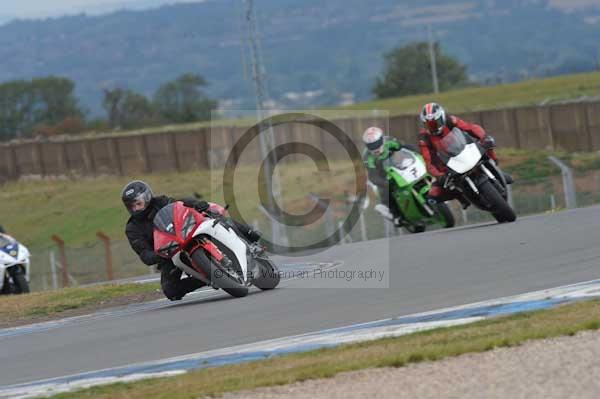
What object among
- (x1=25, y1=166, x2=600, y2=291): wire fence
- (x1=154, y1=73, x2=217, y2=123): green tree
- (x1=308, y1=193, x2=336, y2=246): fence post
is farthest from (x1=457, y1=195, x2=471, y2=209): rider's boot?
(x1=154, y1=73, x2=217, y2=123): green tree

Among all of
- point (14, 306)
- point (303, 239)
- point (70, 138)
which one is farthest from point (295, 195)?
point (14, 306)

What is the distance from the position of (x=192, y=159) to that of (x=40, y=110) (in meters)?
67.3

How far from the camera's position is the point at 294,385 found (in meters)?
8.14

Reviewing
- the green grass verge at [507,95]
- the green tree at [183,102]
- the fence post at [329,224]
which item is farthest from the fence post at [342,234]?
the green tree at [183,102]

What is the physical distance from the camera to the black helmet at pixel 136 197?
12.9 meters

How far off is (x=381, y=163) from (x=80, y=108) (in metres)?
105

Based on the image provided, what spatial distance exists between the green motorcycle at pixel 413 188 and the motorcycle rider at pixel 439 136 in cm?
156

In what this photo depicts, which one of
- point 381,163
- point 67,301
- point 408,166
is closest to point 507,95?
point 381,163

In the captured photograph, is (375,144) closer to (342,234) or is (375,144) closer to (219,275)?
(342,234)

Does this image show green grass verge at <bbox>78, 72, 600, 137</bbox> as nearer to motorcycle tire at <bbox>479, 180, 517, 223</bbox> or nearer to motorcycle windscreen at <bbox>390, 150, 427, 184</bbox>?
motorcycle windscreen at <bbox>390, 150, 427, 184</bbox>

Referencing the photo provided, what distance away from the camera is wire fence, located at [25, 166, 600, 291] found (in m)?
24.6

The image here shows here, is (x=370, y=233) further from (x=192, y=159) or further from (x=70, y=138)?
(x=70, y=138)

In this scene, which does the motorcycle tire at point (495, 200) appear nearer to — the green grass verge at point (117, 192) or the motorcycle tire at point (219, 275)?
the motorcycle tire at point (219, 275)

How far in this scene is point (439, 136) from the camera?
700 inches
